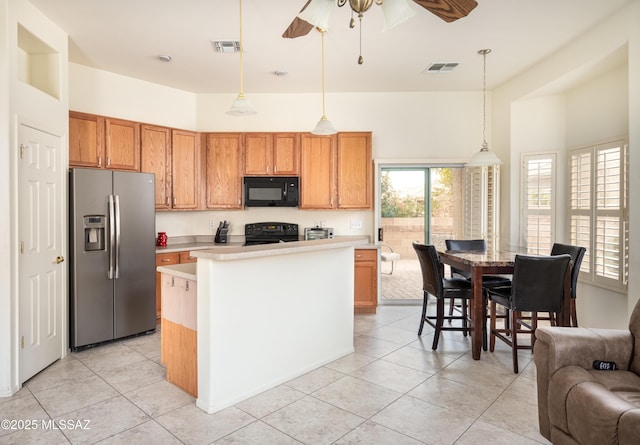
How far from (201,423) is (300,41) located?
3350mm

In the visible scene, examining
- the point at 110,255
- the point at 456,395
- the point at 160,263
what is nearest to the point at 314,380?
the point at 456,395

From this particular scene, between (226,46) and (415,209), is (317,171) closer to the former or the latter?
(415,209)

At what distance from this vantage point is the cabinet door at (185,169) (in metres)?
4.86

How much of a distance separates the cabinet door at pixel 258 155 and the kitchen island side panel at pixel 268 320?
7.05ft

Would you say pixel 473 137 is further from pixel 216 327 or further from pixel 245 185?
pixel 216 327

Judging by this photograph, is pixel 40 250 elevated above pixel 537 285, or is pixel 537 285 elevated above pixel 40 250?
pixel 40 250

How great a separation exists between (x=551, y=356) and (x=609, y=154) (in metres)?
2.88

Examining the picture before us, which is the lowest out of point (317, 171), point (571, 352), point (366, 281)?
point (366, 281)

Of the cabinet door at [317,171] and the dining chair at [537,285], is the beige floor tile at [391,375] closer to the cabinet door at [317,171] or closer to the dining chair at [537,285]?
the dining chair at [537,285]

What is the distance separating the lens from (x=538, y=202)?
4.77m

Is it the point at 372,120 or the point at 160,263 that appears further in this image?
the point at 372,120

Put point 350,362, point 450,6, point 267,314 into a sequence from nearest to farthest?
point 450,6 → point 267,314 → point 350,362

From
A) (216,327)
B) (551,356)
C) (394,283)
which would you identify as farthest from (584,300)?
(216,327)

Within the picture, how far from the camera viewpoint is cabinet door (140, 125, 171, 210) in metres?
4.60
